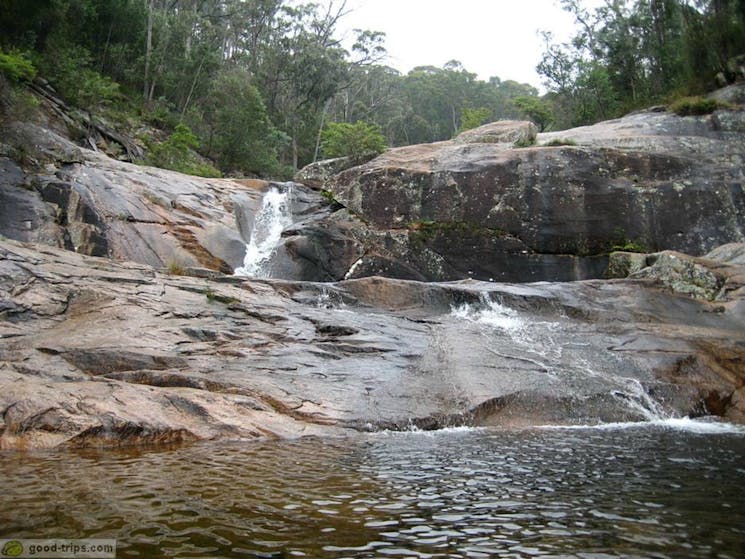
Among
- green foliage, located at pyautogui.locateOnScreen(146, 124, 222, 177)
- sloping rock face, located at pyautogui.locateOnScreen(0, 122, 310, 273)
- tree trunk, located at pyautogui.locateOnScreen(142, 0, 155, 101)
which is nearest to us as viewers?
sloping rock face, located at pyautogui.locateOnScreen(0, 122, 310, 273)

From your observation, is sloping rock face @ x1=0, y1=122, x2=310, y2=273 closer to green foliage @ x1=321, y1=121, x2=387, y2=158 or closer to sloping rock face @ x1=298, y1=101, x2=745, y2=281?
sloping rock face @ x1=298, y1=101, x2=745, y2=281

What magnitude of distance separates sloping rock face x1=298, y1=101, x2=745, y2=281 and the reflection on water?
9714mm

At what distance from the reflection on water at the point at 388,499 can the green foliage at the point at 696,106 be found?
15.2 m

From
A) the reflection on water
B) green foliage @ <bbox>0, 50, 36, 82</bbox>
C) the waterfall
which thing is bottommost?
the reflection on water

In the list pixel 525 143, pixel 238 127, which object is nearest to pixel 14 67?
pixel 238 127

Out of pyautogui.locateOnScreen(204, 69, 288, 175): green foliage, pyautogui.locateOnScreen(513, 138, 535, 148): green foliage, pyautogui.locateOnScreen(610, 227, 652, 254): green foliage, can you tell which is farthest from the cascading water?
pyautogui.locateOnScreen(204, 69, 288, 175): green foliage

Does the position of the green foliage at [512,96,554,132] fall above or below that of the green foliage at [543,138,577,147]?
above

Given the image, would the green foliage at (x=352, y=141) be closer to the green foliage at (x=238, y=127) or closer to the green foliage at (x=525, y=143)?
the green foliage at (x=238, y=127)

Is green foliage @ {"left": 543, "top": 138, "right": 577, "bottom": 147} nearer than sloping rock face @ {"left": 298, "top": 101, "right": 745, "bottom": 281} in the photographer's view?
No

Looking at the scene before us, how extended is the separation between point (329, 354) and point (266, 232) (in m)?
9.24

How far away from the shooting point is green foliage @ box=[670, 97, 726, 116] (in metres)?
18.3

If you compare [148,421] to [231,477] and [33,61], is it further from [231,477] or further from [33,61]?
[33,61]

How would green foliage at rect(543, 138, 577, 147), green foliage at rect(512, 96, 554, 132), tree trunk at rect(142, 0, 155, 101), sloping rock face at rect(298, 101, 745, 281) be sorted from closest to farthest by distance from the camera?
1. sloping rock face at rect(298, 101, 745, 281)
2. green foliage at rect(543, 138, 577, 147)
3. tree trunk at rect(142, 0, 155, 101)
4. green foliage at rect(512, 96, 554, 132)

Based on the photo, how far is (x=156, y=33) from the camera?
30.4 metres
